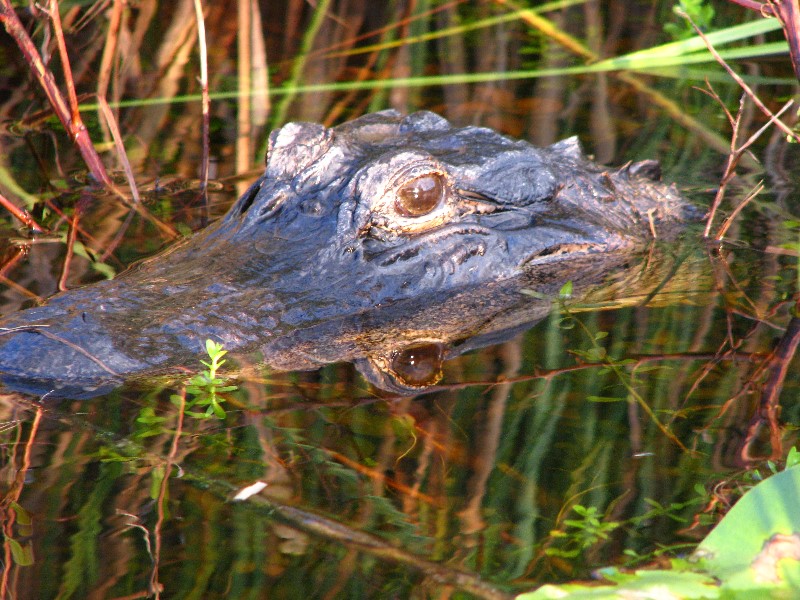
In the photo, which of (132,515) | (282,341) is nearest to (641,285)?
(282,341)

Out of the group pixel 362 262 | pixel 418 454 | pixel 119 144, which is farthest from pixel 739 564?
pixel 119 144

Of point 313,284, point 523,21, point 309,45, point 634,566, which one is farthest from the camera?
point 523,21

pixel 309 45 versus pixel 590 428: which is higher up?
pixel 309 45

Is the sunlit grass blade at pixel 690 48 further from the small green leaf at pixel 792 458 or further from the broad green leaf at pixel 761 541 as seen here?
the broad green leaf at pixel 761 541

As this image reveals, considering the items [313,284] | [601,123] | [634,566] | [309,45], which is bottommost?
[634,566]

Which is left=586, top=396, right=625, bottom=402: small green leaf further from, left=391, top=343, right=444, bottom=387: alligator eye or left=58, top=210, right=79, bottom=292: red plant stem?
left=58, top=210, right=79, bottom=292: red plant stem

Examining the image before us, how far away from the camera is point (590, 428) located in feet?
8.85

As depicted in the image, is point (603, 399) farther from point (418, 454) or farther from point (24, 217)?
point (24, 217)

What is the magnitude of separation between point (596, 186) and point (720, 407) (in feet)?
5.09

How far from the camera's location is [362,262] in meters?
3.51

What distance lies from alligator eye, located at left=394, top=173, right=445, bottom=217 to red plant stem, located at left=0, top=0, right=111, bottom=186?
2.02 metres

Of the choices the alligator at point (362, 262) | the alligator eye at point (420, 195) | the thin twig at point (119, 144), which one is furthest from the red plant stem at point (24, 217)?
the alligator eye at point (420, 195)

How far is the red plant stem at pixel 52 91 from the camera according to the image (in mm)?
4605

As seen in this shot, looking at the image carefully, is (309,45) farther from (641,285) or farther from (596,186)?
(641,285)
